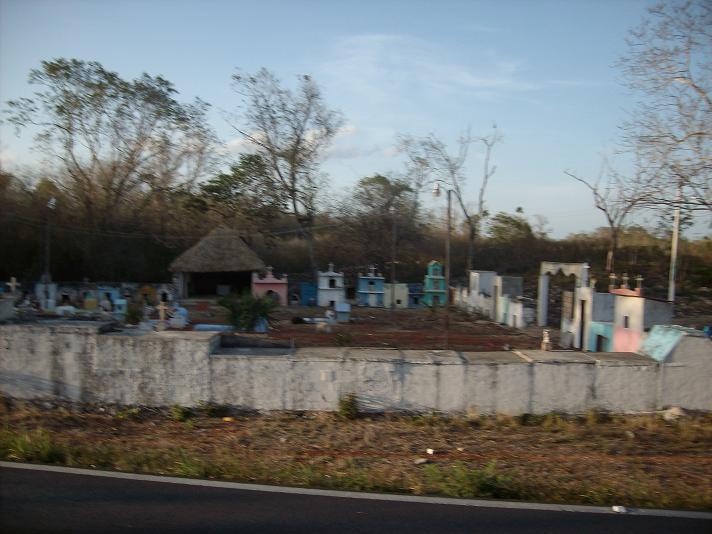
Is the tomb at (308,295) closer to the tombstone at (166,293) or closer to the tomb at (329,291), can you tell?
the tomb at (329,291)

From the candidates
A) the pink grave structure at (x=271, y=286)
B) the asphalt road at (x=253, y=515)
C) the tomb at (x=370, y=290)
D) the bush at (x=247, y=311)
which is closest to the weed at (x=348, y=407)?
the asphalt road at (x=253, y=515)

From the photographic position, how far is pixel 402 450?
6.46m

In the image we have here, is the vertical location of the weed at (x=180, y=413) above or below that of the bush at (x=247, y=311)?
below

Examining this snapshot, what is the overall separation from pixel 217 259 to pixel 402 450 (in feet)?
92.8

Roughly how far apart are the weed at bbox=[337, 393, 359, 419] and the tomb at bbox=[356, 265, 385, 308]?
25.4 m

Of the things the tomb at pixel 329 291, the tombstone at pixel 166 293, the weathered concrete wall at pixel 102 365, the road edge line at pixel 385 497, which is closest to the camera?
the road edge line at pixel 385 497

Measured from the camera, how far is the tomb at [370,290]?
33375mm

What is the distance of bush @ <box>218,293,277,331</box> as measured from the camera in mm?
15836

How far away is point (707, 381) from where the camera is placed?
7680 mm

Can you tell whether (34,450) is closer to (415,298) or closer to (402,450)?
(402,450)

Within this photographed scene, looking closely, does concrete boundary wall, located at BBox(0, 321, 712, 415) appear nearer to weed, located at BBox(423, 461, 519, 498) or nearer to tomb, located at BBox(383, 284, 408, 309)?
weed, located at BBox(423, 461, 519, 498)

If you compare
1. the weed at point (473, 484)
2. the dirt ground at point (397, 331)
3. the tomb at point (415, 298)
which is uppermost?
the tomb at point (415, 298)

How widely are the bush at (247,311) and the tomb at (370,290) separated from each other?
57.5 ft

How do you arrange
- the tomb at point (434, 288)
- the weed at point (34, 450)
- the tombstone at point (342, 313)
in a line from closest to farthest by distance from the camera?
1. the weed at point (34, 450)
2. the tombstone at point (342, 313)
3. the tomb at point (434, 288)
